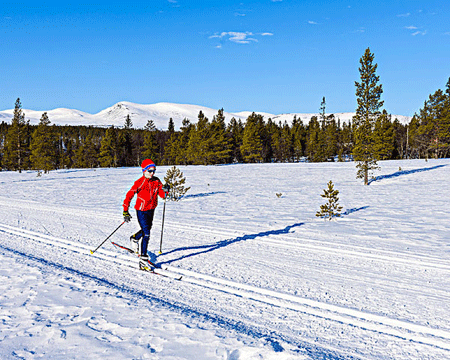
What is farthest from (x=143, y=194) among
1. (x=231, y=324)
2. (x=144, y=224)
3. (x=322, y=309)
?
(x=322, y=309)

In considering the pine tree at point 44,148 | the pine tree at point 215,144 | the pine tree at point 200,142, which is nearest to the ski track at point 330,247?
the pine tree at point 44,148

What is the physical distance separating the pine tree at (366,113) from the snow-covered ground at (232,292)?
16.3m

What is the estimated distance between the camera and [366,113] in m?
26.8

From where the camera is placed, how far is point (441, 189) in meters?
22.5

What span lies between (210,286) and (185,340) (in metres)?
1.92

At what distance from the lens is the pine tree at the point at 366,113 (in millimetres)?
26391

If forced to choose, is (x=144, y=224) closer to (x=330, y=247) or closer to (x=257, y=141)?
(x=330, y=247)

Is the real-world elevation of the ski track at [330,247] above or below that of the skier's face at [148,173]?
below

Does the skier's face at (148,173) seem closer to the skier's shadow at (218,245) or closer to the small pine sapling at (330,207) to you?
the skier's shadow at (218,245)

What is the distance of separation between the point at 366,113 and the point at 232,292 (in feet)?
81.2

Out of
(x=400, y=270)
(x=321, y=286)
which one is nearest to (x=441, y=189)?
(x=400, y=270)

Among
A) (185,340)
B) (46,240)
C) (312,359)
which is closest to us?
(312,359)

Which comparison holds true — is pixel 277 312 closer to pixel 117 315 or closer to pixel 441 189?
pixel 117 315

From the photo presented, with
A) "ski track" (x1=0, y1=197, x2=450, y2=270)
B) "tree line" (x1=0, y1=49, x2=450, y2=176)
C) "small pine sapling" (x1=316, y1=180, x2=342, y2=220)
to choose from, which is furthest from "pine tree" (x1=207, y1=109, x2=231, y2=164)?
"ski track" (x1=0, y1=197, x2=450, y2=270)
